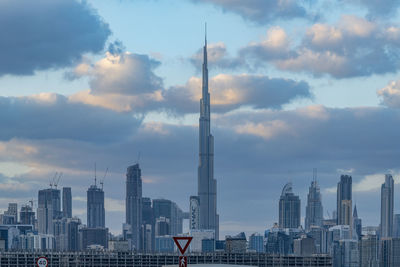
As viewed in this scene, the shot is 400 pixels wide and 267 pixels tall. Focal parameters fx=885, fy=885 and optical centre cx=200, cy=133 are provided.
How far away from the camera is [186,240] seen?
61.1 meters

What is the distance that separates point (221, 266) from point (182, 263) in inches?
1515

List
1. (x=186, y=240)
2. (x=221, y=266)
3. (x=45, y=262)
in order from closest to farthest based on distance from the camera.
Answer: (x=186, y=240)
(x=45, y=262)
(x=221, y=266)

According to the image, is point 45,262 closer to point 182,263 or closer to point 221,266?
point 182,263

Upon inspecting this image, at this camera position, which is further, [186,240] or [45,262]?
[45,262]

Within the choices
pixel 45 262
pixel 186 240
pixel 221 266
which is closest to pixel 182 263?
pixel 186 240

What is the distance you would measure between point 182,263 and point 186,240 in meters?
2.54

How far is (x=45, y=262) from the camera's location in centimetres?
7706

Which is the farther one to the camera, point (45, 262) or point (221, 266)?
point (221, 266)

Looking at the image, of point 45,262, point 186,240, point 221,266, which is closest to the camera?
point 186,240

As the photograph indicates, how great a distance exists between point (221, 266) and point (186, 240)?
40453 millimetres

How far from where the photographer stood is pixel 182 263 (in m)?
62.8

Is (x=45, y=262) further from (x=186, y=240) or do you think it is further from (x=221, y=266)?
(x=221, y=266)

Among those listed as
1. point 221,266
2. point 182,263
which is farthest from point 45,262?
point 221,266

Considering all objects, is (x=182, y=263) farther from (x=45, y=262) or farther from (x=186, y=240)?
(x=45, y=262)
